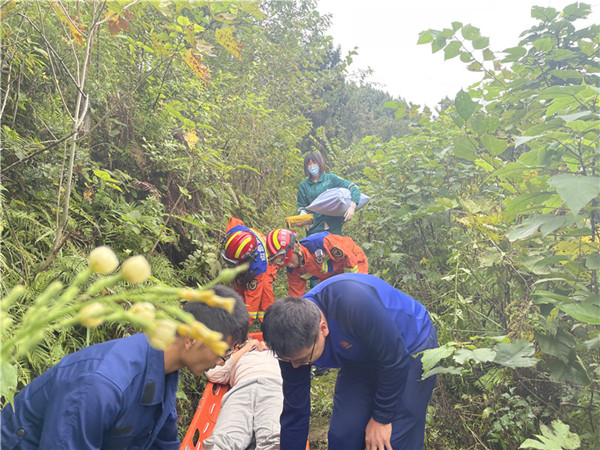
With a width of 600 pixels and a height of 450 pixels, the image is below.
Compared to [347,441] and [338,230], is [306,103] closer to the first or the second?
[338,230]

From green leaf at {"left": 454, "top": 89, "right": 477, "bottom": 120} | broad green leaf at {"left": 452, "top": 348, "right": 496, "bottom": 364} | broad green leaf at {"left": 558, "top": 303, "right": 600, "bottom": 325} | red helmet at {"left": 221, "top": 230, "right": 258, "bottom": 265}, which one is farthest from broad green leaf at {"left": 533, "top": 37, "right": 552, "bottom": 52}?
red helmet at {"left": 221, "top": 230, "right": 258, "bottom": 265}

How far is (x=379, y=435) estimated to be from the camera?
2.07 metres

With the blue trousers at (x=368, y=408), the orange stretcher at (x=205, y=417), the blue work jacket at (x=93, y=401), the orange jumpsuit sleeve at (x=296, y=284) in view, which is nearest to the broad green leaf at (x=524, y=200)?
the blue trousers at (x=368, y=408)

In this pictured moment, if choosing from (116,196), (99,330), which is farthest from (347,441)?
(116,196)

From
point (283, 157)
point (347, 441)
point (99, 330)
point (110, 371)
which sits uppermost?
point (283, 157)

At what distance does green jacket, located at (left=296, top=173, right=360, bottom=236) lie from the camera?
4598 millimetres

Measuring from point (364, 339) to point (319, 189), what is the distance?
9.82 ft

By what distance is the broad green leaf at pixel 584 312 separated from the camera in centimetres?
129

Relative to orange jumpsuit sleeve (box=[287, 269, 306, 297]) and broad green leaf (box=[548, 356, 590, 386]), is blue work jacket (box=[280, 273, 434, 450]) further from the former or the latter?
orange jumpsuit sleeve (box=[287, 269, 306, 297])

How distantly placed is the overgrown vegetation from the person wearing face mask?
333 millimetres

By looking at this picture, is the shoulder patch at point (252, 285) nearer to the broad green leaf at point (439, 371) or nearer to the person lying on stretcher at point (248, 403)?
the person lying on stretcher at point (248, 403)

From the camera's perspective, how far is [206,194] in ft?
14.3

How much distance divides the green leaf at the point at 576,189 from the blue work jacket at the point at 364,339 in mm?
974

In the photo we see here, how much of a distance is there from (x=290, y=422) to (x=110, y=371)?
119 centimetres
